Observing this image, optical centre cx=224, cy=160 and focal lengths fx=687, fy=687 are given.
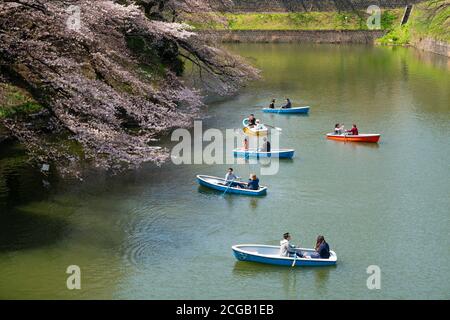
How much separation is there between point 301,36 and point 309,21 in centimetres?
246

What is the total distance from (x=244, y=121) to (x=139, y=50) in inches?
227

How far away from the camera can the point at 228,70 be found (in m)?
31.3

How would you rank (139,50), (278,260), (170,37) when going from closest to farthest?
(278,260), (170,37), (139,50)

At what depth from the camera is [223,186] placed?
21.3 metres

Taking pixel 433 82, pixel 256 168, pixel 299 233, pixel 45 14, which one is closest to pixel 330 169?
pixel 256 168

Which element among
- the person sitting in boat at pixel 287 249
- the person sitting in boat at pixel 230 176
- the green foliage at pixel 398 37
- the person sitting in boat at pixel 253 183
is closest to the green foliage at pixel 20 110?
the person sitting in boat at pixel 230 176

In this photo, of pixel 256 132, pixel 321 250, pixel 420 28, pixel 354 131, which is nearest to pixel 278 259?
pixel 321 250

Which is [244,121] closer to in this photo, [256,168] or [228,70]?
[228,70]

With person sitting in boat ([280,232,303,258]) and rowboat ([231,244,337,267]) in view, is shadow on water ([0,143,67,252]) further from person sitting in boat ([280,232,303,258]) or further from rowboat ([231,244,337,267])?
person sitting in boat ([280,232,303,258])

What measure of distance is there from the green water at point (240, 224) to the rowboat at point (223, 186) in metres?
0.23

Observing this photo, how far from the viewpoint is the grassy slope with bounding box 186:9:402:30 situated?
6950cm

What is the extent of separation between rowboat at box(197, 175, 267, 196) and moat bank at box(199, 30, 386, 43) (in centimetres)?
4758

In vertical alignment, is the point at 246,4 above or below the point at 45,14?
above

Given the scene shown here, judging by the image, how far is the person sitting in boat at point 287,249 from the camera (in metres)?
16.1
